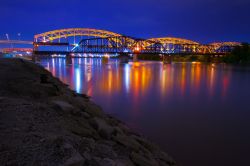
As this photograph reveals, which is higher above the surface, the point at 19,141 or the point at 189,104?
the point at 19,141

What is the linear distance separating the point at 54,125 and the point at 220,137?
24.4ft

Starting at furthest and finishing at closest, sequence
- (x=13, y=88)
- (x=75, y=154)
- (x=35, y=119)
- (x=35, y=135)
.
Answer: (x=13, y=88) < (x=35, y=119) < (x=35, y=135) < (x=75, y=154)

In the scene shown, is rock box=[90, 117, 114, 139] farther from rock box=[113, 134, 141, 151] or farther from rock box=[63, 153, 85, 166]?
rock box=[63, 153, 85, 166]

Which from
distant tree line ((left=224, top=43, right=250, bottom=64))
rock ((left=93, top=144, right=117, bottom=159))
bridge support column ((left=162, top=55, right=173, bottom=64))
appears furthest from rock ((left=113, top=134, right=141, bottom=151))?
bridge support column ((left=162, top=55, right=173, bottom=64))

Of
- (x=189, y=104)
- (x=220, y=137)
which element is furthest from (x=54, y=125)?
(x=189, y=104)

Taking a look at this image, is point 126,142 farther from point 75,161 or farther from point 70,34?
point 70,34

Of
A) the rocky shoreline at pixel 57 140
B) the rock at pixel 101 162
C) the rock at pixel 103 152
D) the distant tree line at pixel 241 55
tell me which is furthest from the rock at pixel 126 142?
the distant tree line at pixel 241 55

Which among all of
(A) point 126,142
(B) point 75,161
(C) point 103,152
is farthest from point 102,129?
(B) point 75,161

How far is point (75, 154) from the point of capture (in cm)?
437

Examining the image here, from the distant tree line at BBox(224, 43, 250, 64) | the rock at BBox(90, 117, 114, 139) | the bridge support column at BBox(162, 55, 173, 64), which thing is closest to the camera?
the rock at BBox(90, 117, 114, 139)

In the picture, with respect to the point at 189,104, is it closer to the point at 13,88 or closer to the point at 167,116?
the point at 167,116

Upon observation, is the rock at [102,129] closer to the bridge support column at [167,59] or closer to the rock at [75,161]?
the rock at [75,161]

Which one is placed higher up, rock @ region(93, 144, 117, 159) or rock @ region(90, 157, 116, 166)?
rock @ region(90, 157, 116, 166)

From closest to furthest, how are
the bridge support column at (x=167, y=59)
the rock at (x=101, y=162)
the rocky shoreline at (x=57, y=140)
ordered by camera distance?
the rocky shoreline at (x=57, y=140) → the rock at (x=101, y=162) → the bridge support column at (x=167, y=59)
